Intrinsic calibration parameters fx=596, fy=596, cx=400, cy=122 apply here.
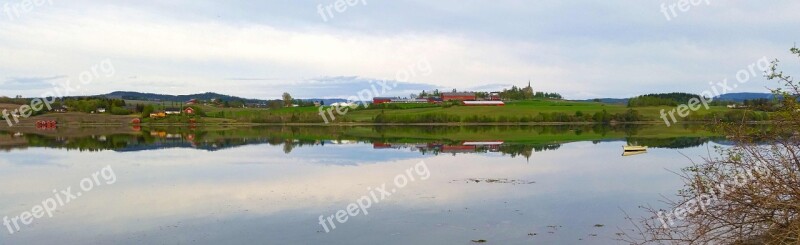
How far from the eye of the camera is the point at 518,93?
140500mm

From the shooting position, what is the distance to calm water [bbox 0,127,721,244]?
43.5 ft

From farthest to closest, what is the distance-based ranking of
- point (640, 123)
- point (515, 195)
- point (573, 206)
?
point (640, 123)
point (515, 195)
point (573, 206)

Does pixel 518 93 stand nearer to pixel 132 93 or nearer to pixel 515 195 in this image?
pixel 132 93

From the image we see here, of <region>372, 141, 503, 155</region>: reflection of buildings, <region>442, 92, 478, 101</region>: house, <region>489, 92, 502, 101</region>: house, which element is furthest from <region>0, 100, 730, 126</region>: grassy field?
<region>372, 141, 503, 155</region>: reflection of buildings

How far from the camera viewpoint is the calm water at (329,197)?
1327 centimetres

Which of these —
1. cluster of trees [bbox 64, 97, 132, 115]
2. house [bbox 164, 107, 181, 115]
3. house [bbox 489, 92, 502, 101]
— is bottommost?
house [bbox 164, 107, 181, 115]

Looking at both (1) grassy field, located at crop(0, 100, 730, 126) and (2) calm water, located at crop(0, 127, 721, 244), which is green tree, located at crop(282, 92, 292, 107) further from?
(2) calm water, located at crop(0, 127, 721, 244)

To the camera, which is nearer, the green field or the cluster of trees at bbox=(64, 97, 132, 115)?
the green field

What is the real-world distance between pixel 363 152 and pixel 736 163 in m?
31.8

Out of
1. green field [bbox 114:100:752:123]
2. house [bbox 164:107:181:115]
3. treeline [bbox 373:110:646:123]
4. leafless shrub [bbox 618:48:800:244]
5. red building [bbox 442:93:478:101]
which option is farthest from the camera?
red building [bbox 442:93:478:101]

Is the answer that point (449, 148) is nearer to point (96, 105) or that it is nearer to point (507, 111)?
point (507, 111)

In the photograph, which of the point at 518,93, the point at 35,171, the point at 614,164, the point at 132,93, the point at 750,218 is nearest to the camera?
the point at 750,218

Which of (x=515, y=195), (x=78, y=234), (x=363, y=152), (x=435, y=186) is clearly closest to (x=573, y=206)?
(x=515, y=195)

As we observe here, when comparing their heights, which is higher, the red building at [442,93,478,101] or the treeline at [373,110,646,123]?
the red building at [442,93,478,101]
